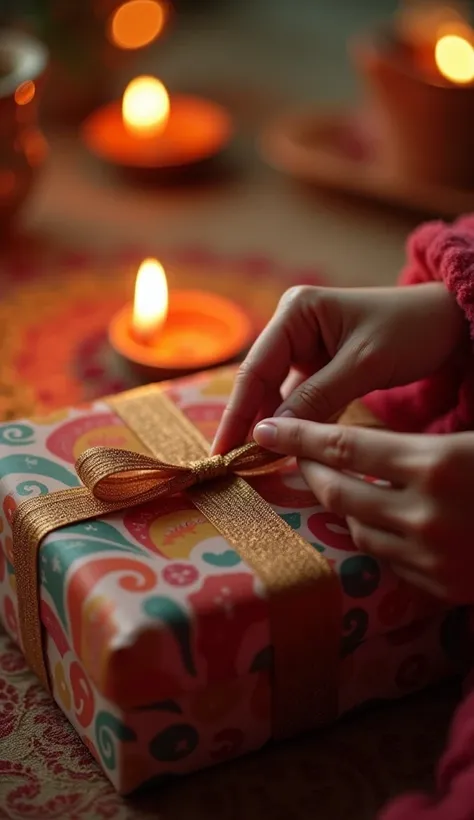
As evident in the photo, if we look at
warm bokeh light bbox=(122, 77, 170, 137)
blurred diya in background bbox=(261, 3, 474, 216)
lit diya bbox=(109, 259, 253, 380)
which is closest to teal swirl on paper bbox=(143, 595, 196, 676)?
lit diya bbox=(109, 259, 253, 380)

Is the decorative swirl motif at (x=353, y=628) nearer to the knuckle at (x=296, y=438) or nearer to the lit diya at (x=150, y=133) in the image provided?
the knuckle at (x=296, y=438)

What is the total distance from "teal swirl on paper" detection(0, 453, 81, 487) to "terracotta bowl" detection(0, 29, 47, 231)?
483 mm

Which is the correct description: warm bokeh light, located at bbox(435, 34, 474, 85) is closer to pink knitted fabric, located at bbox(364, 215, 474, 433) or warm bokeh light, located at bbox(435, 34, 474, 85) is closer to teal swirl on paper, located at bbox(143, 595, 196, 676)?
pink knitted fabric, located at bbox(364, 215, 474, 433)

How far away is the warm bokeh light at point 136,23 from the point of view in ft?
4.58

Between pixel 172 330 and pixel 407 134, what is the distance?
0.41 m

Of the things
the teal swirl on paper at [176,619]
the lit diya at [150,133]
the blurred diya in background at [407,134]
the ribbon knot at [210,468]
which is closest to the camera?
the teal swirl on paper at [176,619]

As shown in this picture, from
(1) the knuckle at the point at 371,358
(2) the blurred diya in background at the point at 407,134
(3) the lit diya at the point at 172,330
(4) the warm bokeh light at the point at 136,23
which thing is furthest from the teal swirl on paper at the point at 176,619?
(4) the warm bokeh light at the point at 136,23

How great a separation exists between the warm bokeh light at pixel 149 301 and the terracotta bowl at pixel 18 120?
9.6 inches

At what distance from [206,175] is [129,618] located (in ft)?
2.85

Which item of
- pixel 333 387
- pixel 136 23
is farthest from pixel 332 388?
pixel 136 23

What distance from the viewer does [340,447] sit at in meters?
0.67

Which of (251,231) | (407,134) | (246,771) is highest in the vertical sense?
(407,134)

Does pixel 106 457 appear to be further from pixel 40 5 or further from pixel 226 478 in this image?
pixel 40 5

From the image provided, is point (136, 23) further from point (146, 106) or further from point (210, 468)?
point (210, 468)
